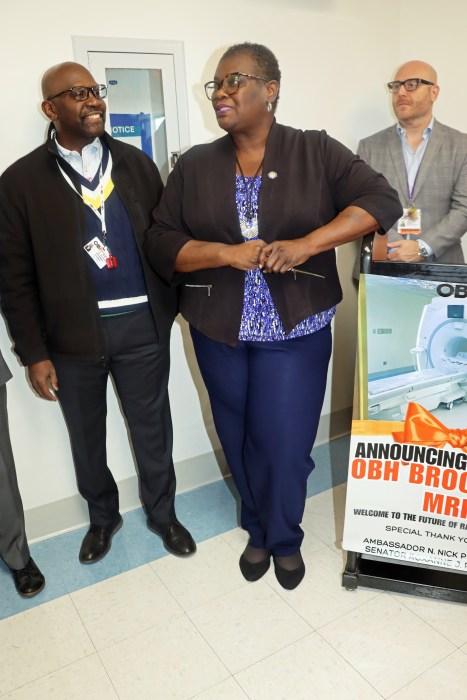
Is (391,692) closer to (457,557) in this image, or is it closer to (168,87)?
(457,557)

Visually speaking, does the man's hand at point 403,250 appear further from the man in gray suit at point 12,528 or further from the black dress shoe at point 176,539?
the man in gray suit at point 12,528

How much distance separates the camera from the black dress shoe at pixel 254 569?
2133 millimetres

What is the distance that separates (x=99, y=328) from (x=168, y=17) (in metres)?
1.34

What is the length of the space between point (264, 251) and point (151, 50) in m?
1.20

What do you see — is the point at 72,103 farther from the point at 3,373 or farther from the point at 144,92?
the point at 3,373

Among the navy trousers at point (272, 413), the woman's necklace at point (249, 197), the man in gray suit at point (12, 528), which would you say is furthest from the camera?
the man in gray suit at point (12, 528)

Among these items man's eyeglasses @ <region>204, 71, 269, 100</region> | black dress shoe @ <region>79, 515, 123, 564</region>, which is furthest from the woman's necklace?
black dress shoe @ <region>79, 515, 123, 564</region>

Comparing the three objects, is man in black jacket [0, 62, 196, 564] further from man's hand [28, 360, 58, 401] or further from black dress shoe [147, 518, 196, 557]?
black dress shoe [147, 518, 196, 557]

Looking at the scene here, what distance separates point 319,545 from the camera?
2311 mm

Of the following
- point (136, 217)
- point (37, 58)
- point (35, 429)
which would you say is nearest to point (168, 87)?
point (37, 58)

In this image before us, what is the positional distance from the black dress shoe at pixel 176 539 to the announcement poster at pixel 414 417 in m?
0.74

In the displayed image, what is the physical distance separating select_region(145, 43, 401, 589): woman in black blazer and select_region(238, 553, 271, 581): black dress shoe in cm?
19

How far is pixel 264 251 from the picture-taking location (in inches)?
64.8

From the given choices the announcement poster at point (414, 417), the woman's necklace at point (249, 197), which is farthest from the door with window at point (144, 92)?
the announcement poster at point (414, 417)
